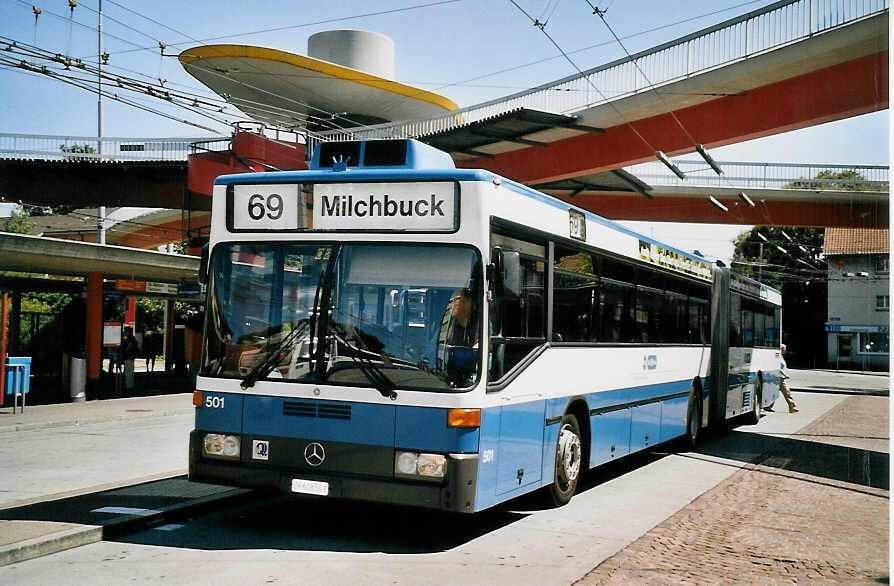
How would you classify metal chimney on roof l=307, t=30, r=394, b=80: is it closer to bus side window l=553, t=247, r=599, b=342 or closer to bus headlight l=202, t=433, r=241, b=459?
bus side window l=553, t=247, r=599, b=342

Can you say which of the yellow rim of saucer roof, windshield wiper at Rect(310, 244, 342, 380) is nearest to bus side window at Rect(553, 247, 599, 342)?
windshield wiper at Rect(310, 244, 342, 380)

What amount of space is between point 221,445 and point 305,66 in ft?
105

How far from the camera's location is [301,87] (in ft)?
131

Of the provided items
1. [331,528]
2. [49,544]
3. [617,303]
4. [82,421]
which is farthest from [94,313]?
[49,544]

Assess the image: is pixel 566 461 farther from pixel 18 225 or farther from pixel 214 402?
pixel 18 225

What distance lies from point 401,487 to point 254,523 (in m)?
1.96

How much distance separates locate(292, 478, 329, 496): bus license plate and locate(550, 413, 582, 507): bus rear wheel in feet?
9.13

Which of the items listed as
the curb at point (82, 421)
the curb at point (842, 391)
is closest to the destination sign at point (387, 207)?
the curb at point (82, 421)

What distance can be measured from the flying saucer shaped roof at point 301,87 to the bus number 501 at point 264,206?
1105 inches

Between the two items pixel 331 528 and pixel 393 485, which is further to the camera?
pixel 331 528

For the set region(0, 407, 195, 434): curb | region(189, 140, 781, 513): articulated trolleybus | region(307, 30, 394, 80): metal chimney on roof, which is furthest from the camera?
region(307, 30, 394, 80): metal chimney on roof

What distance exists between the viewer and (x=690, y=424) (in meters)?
15.7

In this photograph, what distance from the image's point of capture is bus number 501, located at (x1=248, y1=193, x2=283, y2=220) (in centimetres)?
823

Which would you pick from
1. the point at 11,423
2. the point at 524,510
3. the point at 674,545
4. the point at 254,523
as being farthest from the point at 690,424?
the point at 11,423
